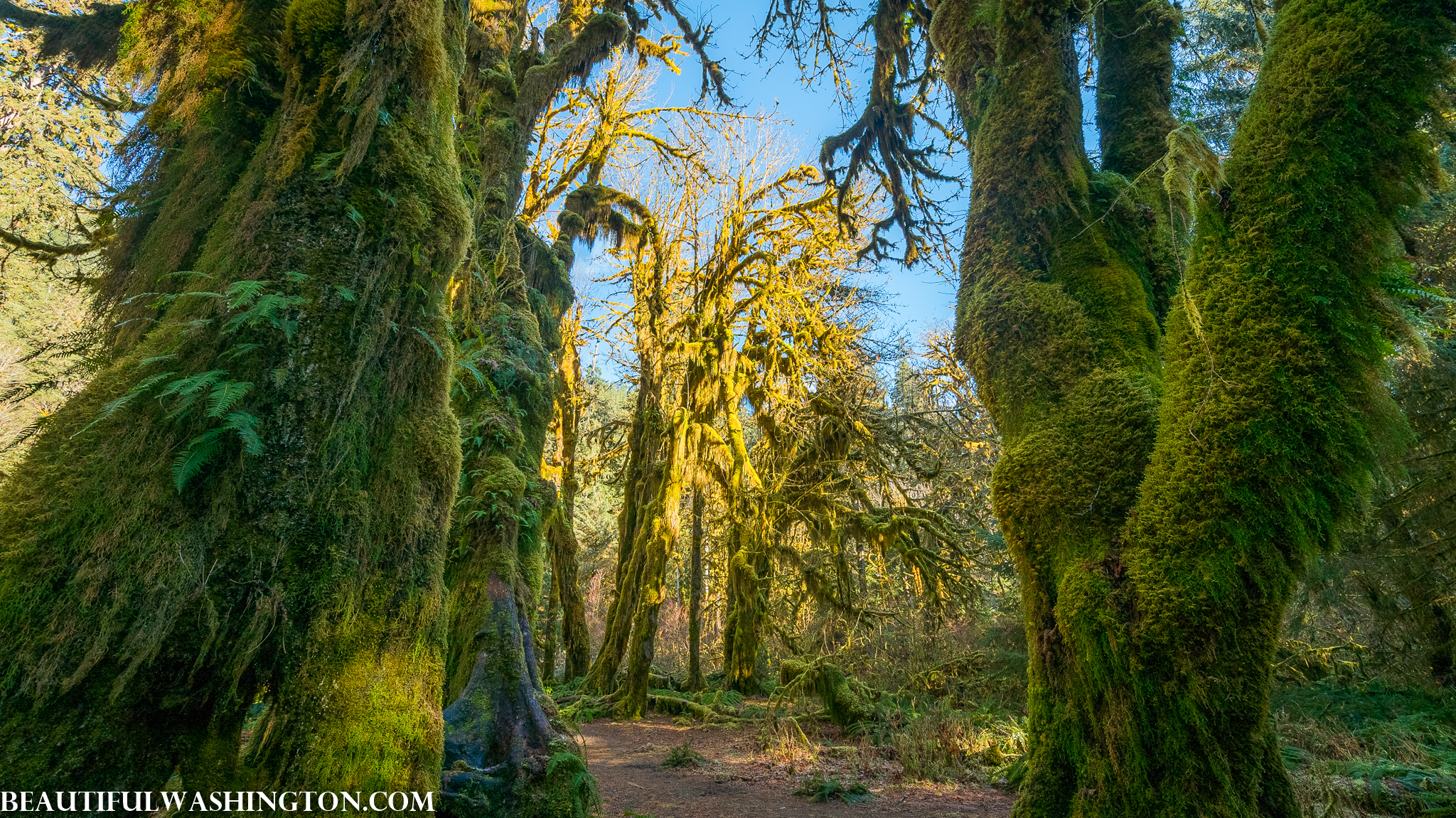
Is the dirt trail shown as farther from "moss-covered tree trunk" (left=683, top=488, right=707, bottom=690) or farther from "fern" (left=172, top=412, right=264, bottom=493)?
"fern" (left=172, top=412, right=264, bottom=493)

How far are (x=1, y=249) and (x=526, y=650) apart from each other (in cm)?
1012

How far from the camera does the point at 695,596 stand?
11914mm

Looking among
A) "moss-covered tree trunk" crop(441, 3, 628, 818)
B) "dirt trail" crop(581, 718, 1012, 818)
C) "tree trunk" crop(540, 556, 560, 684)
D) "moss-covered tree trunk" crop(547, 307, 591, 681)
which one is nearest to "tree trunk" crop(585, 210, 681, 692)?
"tree trunk" crop(540, 556, 560, 684)

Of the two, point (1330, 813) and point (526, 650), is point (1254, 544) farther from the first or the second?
point (526, 650)

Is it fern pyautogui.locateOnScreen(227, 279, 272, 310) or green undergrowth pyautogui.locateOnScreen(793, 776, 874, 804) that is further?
green undergrowth pyautogui.locateOnScreen(793, 776, 874, 804)

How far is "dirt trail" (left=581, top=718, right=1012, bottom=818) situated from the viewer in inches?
216

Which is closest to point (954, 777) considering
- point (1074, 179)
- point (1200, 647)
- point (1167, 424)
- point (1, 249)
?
point (1200, 647)

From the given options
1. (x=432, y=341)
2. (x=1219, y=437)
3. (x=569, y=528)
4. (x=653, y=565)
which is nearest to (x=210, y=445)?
(x=432, y=341)

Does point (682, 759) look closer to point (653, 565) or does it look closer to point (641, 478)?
point (653, 565)

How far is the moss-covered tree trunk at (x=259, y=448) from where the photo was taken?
73.9 inches

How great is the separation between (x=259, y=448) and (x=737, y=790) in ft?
20.0

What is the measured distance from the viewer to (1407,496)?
5.89 m

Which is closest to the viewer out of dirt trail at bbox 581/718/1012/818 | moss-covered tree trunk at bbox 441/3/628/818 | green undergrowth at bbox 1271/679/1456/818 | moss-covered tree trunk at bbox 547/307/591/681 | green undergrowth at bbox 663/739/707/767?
moss-covered tree trunk at bbox 441/3/628/818

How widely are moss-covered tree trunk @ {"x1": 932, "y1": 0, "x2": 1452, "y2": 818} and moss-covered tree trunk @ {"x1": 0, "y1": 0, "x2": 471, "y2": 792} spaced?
324cm
